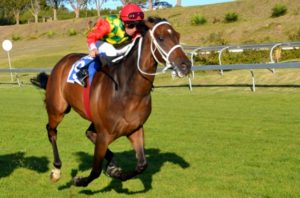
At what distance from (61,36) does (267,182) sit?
187 ft

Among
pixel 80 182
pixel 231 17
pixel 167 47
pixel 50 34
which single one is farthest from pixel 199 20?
pixel 167 47

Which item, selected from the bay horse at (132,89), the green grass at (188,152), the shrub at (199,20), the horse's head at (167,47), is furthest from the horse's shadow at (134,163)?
the shrub at (199,20)

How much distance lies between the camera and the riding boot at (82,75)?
6.66m

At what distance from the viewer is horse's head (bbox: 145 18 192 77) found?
17.5ft

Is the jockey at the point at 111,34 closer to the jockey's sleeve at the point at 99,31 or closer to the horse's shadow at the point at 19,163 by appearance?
the jockey's sleeve at the point at 99,31

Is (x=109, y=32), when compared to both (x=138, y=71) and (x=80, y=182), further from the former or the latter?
(x=80, y=182)

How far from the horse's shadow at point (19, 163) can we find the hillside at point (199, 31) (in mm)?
26570

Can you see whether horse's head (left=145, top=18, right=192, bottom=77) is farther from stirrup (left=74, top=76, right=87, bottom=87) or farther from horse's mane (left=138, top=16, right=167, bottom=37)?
stirrup (left=74, top=76, right=87, bottom=87)

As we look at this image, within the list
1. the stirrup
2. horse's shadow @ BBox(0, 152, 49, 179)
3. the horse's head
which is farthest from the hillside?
the horse's head

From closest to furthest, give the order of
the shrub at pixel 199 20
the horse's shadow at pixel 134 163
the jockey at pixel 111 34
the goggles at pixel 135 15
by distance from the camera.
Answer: the goggles at pixel 135 15 < the jockey at pixel 111 34 < the horse's shadow at pixel 134 163 < the shrub at pixel 199 20

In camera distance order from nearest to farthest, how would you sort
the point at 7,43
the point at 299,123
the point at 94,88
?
the point at 94,88, the point at 299,123, the point at 7,43

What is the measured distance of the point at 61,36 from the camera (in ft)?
204

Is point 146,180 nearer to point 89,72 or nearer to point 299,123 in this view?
point 89,72

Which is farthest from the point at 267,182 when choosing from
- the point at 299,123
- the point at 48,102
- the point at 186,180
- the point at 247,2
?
the point at 247,2
